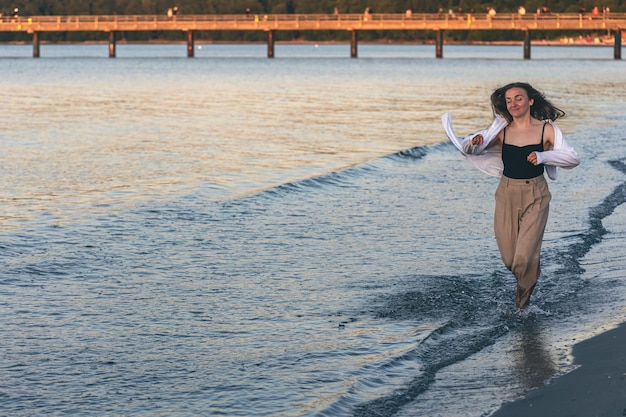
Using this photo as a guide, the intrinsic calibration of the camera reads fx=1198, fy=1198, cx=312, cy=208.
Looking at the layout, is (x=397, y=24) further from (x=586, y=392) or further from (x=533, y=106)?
(x=586, y=392)

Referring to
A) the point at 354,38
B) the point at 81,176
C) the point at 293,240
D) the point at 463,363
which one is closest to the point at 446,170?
the point at 81,176

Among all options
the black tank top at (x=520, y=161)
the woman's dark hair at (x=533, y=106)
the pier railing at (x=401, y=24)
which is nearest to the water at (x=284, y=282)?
the black tank top at (x=520, y=161)

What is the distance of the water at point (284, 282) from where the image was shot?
25.0ft

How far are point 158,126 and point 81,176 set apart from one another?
13107mm

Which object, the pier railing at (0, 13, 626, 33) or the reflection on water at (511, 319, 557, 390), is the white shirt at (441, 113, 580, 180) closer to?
the reflection on water at (511, 319, 557, 390)

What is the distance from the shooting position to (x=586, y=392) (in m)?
7.13

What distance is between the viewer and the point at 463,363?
26.6 ft

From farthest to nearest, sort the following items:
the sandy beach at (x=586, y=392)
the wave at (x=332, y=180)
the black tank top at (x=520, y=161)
→ the wave at (x=332, y=180) → the black tank top at (x=520, y=161) → the sandy beach at (x=586, y=392)

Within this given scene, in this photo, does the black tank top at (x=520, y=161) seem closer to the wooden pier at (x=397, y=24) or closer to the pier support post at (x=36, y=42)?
the wooden pier at (x=397, y=24)

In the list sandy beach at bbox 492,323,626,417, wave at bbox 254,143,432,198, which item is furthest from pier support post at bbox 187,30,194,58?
sandy beach at bbox 492,323,626,417

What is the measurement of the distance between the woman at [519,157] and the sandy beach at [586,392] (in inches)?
40.2

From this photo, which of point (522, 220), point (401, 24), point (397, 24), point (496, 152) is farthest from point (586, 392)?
point (397, 24)

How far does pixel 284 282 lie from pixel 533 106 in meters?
3.33

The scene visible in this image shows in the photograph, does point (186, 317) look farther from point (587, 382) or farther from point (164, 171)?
point (164, 171)
